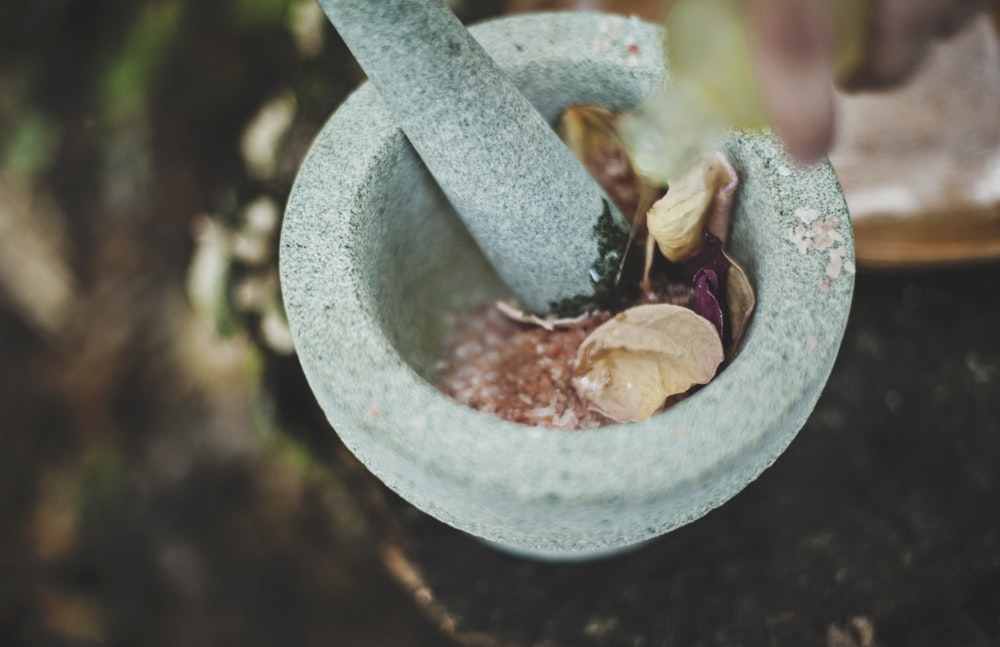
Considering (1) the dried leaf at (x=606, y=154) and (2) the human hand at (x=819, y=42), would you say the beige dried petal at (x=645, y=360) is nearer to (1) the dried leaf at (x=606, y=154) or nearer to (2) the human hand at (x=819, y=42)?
(1) the dried leaf at (x=606, y=154)

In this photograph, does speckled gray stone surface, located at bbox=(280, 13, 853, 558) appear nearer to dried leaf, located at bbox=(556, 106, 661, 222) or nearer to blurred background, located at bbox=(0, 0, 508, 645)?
dried leaf, located at bbox=(556, 106, 661, 222)

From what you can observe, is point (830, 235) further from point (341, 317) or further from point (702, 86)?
point (341, 317)

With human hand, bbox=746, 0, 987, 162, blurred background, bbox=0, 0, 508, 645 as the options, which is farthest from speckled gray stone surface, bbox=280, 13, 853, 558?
blurred background, bbox=0, 0, 508, 645

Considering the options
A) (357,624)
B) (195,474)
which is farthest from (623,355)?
(195,474)

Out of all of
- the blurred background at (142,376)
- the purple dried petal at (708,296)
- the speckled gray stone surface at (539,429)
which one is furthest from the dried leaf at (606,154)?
the blurred background at (142,376)

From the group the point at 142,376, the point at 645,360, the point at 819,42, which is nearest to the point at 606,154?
the point at 645,360
